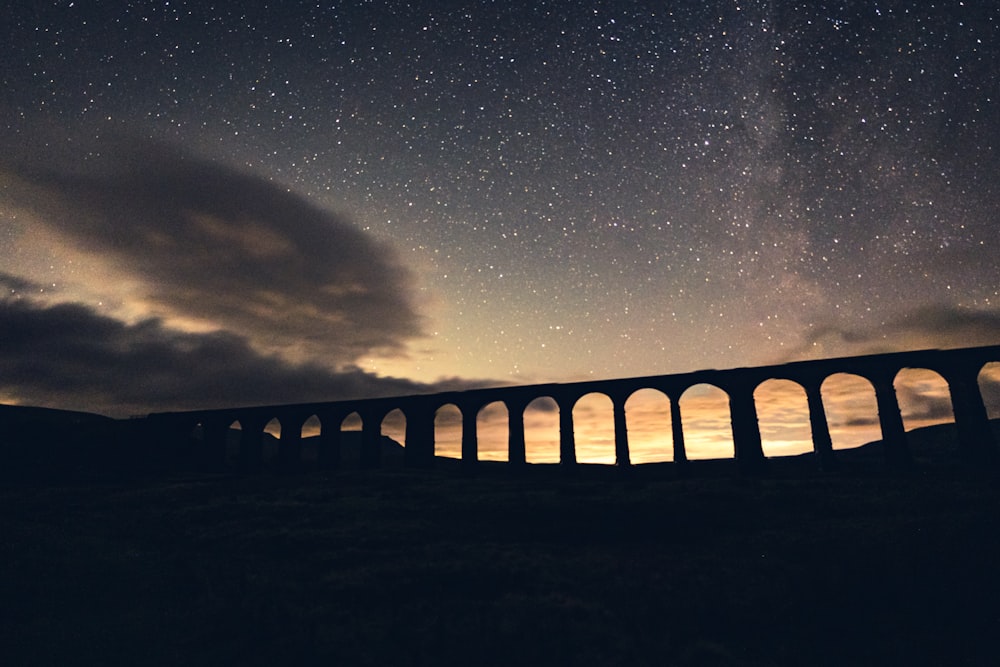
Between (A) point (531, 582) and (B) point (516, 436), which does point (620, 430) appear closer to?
(B) point (516, 436)

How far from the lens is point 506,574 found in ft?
51.9

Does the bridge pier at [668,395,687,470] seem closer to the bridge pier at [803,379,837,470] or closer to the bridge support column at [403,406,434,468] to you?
the bridge pier at [803,379,837,470]

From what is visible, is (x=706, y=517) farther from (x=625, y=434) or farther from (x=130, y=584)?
(x=130, y=584)

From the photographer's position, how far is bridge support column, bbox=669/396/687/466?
38.7m

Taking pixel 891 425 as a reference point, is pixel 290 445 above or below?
below

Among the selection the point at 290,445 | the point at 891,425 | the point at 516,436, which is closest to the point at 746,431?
the point at 891,425

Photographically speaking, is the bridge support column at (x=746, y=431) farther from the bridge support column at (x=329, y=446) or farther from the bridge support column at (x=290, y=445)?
the bridge support column at (x=290, y=445)

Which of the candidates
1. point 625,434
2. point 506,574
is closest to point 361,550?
point 506,574

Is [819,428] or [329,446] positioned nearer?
[819,428]

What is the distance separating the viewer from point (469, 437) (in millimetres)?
46156

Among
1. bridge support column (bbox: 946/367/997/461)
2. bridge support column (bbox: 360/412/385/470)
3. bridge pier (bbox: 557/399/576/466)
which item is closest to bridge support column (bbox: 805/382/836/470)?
bridge support column (bbox: 946/367/997/461)

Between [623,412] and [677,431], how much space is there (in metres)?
4.04

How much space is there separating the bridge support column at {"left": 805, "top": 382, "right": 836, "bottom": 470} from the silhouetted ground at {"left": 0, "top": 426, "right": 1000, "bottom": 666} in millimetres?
7928

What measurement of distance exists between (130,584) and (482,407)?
32.3m
